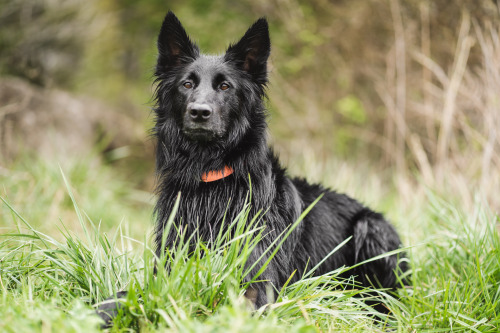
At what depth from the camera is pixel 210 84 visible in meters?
2.92

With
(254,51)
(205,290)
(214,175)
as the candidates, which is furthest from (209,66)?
(205,290)

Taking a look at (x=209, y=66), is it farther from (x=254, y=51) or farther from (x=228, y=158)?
(x=228, y=158)

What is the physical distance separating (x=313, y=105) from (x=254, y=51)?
5.40 metres

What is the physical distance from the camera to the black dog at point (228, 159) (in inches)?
110

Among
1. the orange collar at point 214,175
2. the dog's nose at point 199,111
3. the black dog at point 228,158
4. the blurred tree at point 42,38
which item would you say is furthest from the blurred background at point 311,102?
the dog's nose at point 199,111

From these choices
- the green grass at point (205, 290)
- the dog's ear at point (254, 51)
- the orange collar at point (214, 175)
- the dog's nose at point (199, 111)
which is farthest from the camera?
the dog's ear at point (254, 51)

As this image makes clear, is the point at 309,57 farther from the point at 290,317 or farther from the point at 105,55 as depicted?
the point at 290,317

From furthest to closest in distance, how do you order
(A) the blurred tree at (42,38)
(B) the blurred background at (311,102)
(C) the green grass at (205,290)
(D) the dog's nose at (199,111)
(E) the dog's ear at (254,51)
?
(A) the blurred tree at (42,38), (B) the blurred background at (311,102), (E) the dog's ear at (254,51), (D) the dog's nose at (199,111), (C) the green grass at (205,290)

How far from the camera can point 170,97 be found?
3045 mm

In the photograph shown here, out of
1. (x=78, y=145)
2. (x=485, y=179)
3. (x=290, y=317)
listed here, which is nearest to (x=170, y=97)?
(x=290, y=317)

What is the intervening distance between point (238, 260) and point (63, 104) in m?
6.01

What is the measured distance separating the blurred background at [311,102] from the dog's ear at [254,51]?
1.97 m

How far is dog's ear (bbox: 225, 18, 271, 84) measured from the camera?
10.0 ft

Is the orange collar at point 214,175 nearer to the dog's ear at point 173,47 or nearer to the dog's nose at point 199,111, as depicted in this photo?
the dog's nose at point 199,111
